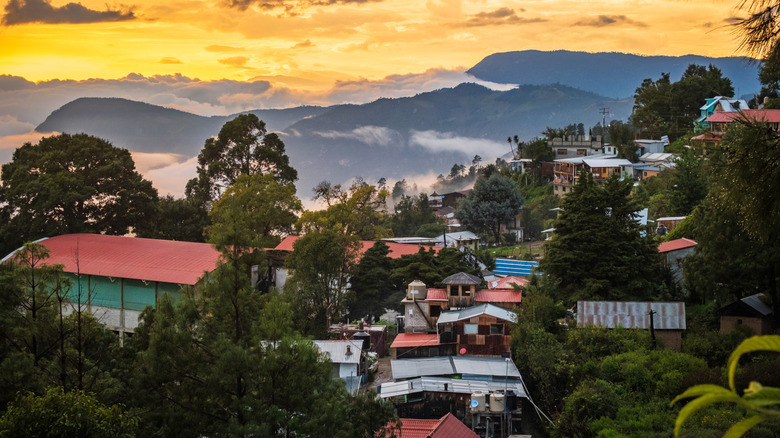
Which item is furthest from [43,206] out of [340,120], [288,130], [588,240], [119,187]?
[340,120]

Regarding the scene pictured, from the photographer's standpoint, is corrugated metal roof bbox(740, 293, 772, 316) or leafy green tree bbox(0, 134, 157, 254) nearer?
corrugated metal roof bbox(740, 293, 772, 316)

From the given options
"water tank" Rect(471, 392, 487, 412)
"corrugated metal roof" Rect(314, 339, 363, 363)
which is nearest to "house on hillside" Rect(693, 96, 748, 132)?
"corrugated metal roof" Rect(314, 339, 363, 363)

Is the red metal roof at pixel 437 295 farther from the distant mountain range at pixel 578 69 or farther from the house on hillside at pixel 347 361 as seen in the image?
the distant mountain range at pixel 578 69

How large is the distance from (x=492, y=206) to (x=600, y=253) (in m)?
16.9

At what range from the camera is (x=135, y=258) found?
2139cm

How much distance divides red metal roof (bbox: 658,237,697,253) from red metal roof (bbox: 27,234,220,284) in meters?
11.8

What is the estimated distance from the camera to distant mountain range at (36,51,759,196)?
190 feet

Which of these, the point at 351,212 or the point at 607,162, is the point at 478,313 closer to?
the point at 351,212

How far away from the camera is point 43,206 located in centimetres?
2480

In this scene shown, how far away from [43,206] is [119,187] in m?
3.04

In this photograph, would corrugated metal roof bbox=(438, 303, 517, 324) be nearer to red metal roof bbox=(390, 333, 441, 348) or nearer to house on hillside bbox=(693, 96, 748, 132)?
red metal roof bbox=(390, 333, 441, 348)

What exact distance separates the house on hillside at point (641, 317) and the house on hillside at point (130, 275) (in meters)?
9.61

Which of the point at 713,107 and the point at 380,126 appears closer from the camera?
the point at 713,107

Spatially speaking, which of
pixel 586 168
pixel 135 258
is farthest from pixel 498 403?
pixel 586 168
